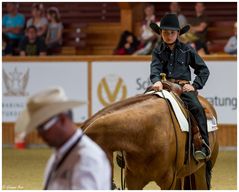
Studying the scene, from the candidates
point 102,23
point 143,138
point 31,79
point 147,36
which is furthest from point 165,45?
point 102,23

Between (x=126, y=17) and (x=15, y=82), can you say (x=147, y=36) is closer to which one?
(x=126, y=17)

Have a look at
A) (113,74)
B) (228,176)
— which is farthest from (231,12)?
(228,176)

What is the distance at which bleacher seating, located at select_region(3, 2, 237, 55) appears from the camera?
1847cm

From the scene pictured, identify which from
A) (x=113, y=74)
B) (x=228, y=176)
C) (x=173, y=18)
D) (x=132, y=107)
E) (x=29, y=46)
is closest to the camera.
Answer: (x=132, y=107)

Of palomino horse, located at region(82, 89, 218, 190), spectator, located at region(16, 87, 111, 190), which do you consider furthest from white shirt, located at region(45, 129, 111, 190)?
palomino horse, located at region(82, 89, 218, 190)

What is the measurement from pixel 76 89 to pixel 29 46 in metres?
2.12

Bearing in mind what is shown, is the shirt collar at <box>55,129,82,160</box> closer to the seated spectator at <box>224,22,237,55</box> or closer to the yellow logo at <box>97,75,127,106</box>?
the yellow logo at <box>97,75,127,106</box>

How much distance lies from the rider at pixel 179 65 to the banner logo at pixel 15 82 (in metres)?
7.26

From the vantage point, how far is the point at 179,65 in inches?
350

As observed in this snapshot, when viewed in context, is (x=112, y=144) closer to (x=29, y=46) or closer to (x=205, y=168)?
(x=205, y=168)

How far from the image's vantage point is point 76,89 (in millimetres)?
15789

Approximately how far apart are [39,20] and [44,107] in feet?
48.2

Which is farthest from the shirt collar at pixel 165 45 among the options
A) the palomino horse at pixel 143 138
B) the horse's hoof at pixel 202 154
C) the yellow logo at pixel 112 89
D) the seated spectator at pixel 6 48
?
the seated spectator at pixel 6 48

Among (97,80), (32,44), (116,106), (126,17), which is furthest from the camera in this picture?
(126,17)
